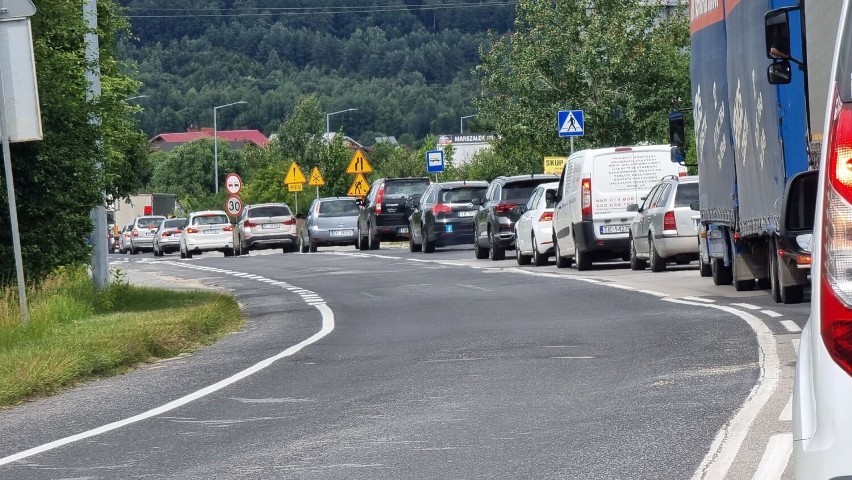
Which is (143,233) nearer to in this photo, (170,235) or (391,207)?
(170,235)

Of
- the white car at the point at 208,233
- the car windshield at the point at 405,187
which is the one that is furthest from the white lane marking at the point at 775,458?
the white car at the point at 208,233

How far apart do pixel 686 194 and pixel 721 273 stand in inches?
136

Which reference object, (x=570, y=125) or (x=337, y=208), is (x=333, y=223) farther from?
(x=570, y=125)

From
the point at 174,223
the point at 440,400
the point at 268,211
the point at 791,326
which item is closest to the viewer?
the point at 440,400

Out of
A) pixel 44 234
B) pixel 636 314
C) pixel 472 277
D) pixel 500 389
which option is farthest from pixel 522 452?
pixel 472 277

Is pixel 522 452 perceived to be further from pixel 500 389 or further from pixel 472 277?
pixel 472 277

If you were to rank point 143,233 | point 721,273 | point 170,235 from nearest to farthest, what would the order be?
point 721,273, point 170,235, point 143,233

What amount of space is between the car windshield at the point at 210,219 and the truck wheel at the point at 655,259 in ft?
101

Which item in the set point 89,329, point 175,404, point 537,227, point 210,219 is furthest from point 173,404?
point 210,219

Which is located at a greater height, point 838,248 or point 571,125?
point 571,125

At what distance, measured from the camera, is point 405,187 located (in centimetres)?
4762

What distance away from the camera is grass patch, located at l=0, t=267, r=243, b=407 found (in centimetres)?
1293

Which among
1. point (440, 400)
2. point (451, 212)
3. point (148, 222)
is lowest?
point (148, 222)

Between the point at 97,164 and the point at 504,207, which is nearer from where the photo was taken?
the point at 97,164
